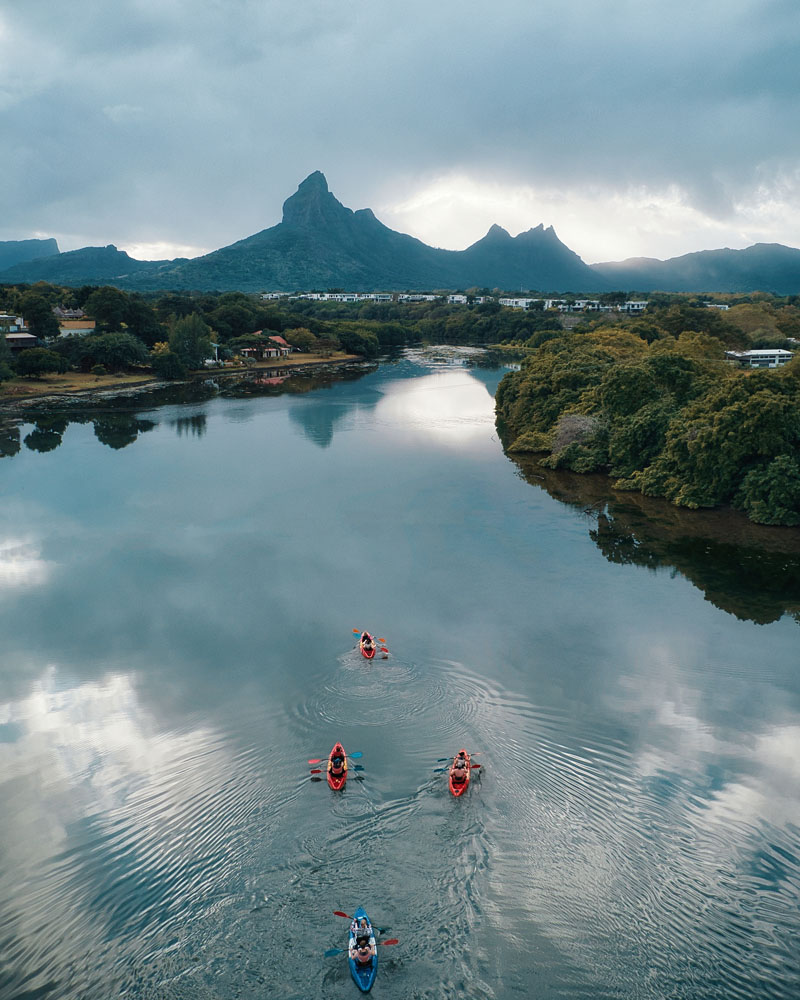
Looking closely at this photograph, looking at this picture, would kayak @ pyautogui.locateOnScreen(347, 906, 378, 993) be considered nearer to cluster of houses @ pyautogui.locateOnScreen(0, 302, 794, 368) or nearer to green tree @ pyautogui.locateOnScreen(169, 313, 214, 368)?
cluster of houses @ pyautogui.locateOnScreen(0, 302, 794, 368)

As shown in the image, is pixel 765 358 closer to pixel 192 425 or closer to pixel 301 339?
pixel 192 425

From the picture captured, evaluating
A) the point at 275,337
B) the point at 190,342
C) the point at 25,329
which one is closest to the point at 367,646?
the point at 190,342

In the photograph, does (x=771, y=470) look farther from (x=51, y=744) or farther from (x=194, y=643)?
(x=51, y=744)

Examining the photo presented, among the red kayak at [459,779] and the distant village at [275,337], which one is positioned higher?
the distant village at [275,337]

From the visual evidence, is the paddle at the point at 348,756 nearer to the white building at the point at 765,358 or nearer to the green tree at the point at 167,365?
the white building at the point at 765,358

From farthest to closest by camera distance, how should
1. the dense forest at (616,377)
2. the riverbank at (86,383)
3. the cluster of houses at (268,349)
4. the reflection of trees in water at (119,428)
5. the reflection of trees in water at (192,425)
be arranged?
the cluster of houses at (268,349) < the riverbank at (86,383) < the reflection of trees in water at (192,425) < the reflection of trees in water at (119,428) < the dense forest at (616,377)

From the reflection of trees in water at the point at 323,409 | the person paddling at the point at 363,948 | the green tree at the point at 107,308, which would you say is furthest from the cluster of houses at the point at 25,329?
the person paddling at the point at 363,948
